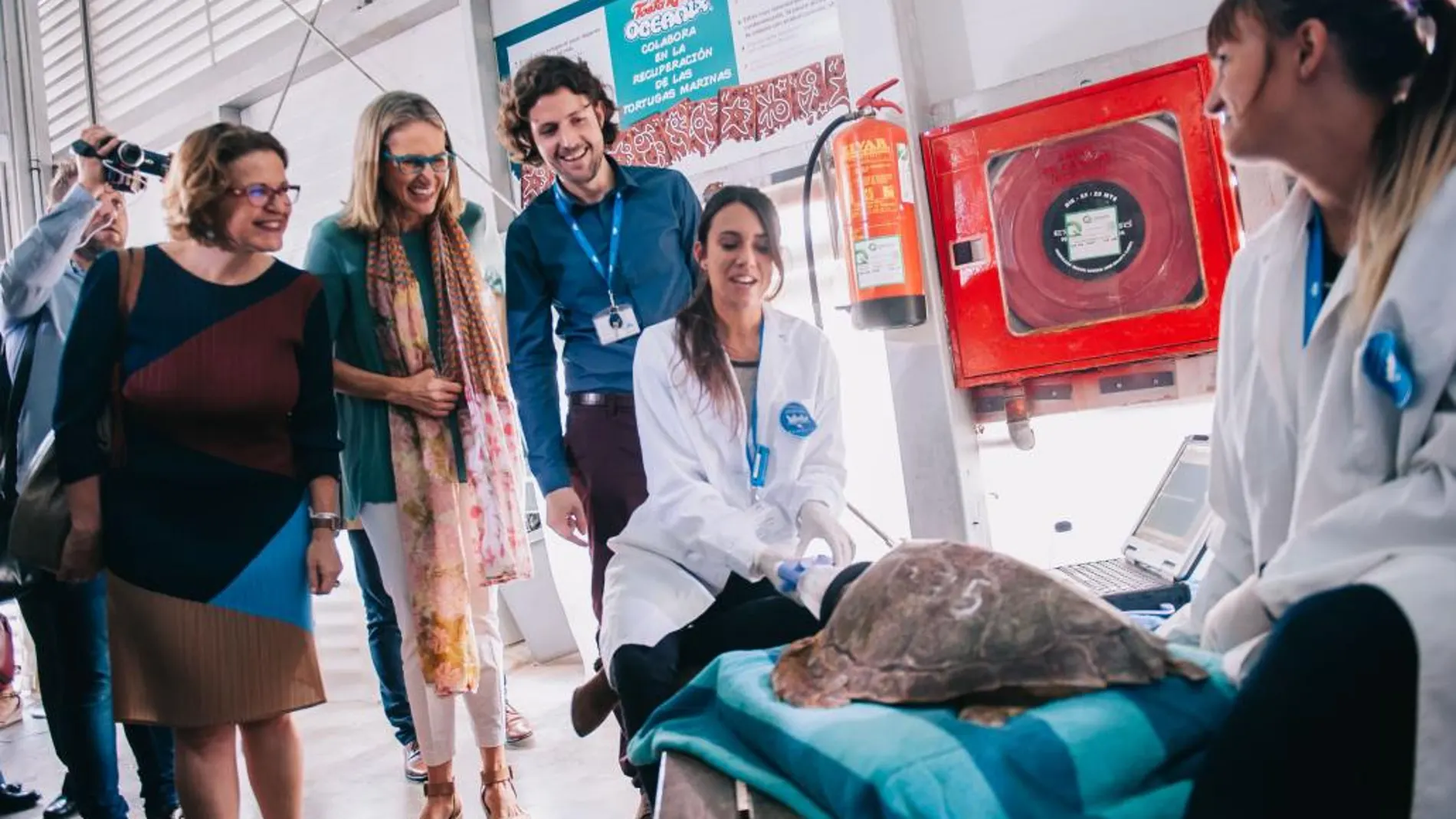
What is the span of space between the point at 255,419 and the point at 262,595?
31 cm

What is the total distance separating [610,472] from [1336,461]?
1375mm

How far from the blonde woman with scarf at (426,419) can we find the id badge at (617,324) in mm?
375

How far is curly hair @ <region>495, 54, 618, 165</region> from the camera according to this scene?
81.5 inches

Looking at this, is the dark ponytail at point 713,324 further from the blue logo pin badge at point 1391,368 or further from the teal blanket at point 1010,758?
the blue logo pin badge at point 1391,368

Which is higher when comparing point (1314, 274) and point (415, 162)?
point (415, 162)

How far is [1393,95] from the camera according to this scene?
97 centimetres

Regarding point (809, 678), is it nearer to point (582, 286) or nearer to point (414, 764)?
point (582, 286)

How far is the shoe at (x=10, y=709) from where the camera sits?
13.8ft

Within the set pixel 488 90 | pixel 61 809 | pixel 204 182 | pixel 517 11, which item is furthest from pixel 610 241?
pixel 517 11

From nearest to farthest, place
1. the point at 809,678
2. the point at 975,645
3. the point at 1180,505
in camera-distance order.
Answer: the point at 975,645, the point at 809,678, the point at 1180,505

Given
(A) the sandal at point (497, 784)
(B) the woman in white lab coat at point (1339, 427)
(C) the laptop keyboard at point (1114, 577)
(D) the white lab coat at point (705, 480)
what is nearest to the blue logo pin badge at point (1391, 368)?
(B) the woman in white lab coat at point (1339, 427)

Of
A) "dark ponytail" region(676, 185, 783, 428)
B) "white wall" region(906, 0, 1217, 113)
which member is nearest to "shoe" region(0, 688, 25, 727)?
"dark ponytail" region(676, 185, 783, 428)

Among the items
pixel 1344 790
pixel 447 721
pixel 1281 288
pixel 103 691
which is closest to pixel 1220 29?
pixel 1281 288

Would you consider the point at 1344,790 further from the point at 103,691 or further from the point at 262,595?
the point at 103,691
